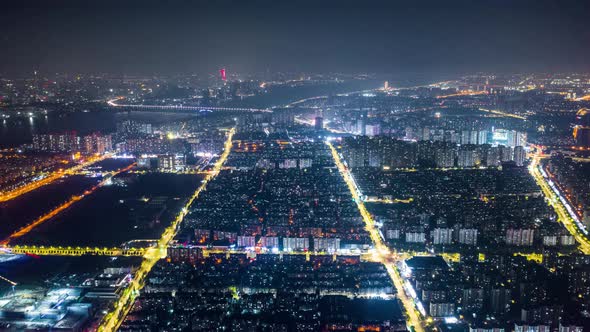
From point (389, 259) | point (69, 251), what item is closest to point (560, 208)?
point (389, 259)

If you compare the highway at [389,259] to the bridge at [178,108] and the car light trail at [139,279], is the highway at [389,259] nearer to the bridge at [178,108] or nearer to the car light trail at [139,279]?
the car light trail at [139,279]

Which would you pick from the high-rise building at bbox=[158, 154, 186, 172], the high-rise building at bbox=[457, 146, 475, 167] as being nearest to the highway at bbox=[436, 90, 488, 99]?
the high-rise building at bbox=[457, 146, 475, 167]

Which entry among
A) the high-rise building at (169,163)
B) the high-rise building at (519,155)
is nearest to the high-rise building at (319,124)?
the high-rise building at (169,163)

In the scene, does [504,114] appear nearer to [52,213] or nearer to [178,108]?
[178,108]

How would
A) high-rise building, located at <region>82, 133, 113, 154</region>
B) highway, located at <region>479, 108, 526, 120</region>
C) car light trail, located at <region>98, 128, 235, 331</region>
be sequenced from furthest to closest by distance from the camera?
highway, located at <region>479, 108, 526, 120</region> < high-rise building, located at <region>82, 133, 113, 154</region> < car light trail, located at <region>98, 128, 235, 331</region>

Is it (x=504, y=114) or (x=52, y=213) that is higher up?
(x=504, y=114)

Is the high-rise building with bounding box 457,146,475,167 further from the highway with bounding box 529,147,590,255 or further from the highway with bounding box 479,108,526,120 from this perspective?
the highway with bounding box 479,108,526,120
